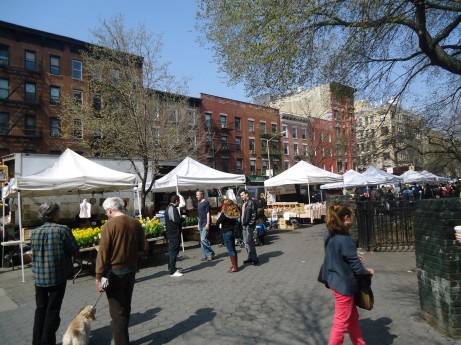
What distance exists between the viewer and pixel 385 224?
31.6ft

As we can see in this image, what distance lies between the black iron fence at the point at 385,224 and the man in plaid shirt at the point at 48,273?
7.49m

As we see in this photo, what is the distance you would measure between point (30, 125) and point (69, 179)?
2481cm

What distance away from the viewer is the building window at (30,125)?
97.9 feet

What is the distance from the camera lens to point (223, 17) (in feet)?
35.5

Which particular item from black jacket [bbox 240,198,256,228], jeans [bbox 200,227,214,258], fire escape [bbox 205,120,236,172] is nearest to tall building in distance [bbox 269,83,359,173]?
black jacket [bbox 240,198,256,228]

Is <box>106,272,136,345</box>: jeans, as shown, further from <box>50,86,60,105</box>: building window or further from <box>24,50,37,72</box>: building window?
<box>24,50,37,72</box>: building window

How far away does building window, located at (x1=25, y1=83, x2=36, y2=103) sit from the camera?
30.5 m

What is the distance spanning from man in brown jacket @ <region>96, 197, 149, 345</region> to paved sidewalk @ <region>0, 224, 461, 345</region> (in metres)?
0.60

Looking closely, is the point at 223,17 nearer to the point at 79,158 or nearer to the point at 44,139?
the point at 79,158

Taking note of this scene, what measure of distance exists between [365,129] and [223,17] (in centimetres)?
988

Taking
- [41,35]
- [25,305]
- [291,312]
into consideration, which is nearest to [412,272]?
[291,312]

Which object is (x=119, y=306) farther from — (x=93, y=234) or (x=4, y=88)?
(x=4, y=88)

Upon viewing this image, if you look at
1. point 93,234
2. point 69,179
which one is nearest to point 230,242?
point 93,234

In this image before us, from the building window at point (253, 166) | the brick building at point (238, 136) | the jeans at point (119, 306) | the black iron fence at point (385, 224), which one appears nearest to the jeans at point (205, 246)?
the black iron fence at point (385, 224)
